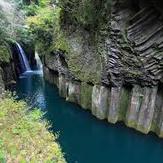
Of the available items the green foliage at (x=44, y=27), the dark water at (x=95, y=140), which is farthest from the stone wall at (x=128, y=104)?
the green foliage at (x=44, y=27)

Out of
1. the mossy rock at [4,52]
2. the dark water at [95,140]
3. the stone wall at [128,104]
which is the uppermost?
the mossy rock at [4,52]

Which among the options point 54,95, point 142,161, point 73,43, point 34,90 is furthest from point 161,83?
point 34,90

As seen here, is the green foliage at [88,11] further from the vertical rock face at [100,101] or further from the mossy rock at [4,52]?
the mossy rock at [4,52]

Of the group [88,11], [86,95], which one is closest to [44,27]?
[88,11]

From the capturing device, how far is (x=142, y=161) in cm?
1819

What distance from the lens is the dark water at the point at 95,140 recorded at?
1842 centimetres

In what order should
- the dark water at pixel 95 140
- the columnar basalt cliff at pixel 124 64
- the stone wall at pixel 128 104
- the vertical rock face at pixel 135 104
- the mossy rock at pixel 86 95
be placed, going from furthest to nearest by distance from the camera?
the mossy rock at pixel 86 95, the vertical rock face at pixel 135 104, the stone wall at pixel 128 104, the columnar basalt cliff at pixel 124 64, the dark water at pixel 95 140

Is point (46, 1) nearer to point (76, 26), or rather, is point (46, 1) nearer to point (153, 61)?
point (76, 26)

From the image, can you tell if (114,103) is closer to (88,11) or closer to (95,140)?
(95,140)

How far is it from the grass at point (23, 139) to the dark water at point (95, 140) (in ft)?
18.1

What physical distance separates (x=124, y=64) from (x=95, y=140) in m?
4.69

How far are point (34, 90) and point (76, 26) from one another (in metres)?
8.30

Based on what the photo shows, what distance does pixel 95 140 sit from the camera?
20625 mm

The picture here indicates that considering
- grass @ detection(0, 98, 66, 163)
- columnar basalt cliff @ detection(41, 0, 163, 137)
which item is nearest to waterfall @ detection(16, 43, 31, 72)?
columnar basalt cliff @ detection(41, 0, 163, 137)
